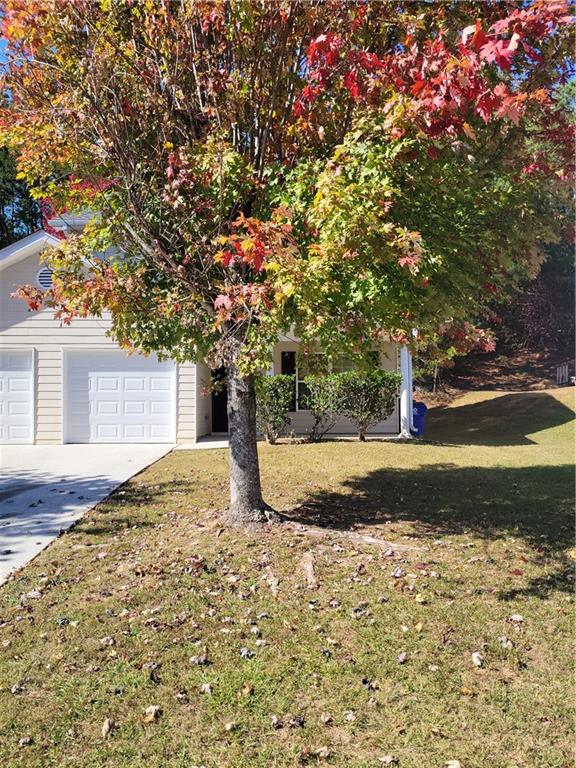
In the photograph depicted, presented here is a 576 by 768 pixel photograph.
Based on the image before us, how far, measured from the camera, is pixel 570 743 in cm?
281

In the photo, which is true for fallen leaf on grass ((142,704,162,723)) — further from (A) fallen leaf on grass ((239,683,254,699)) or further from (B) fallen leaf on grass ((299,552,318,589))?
(B) fallen leaf on grass ((299,552,318,589))

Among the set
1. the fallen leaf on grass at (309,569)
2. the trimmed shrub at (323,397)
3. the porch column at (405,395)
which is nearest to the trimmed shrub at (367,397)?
the trimmed shrub at (323,397)

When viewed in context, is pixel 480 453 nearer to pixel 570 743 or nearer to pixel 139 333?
pixel 139 333

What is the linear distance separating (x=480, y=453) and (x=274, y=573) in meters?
8.65

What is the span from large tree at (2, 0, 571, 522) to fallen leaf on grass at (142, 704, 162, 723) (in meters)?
2.65

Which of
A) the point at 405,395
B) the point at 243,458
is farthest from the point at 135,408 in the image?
the point at 243,458

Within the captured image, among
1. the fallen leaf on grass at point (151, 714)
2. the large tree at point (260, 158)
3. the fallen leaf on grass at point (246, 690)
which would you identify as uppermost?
the large tree at point (260, 158)

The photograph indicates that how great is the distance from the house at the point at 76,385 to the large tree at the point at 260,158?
7.56m

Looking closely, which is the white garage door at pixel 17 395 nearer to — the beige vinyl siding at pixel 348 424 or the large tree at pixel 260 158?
the beige vinyl siding at pixel 348 424

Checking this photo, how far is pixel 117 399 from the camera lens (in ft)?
44.6

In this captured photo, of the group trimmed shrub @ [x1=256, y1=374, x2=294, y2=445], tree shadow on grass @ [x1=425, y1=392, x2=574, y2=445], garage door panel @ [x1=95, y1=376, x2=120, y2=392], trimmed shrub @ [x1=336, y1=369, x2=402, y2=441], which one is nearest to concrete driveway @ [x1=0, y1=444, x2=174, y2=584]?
garage door panel @ [x1=95, y1=376, x2=120, y2=392]

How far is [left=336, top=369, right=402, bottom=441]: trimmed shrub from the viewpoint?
13305 millimetres

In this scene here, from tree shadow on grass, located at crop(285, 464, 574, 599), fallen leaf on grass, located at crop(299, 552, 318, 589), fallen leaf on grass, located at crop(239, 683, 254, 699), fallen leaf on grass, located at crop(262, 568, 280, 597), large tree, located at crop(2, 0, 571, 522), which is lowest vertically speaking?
fallen leaf on grass, located at crop(239, 683, 254, 699)

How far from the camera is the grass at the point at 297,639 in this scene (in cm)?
284
